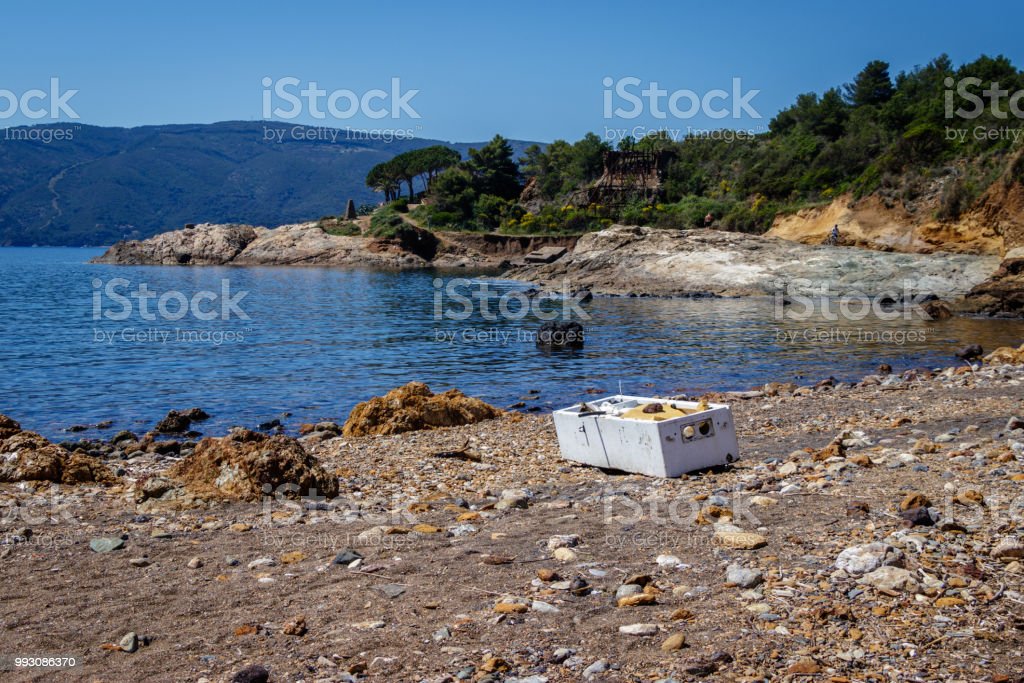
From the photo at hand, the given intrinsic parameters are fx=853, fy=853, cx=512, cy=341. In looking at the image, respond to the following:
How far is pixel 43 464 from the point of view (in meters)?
9.66

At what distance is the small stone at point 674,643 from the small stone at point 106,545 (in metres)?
4.89

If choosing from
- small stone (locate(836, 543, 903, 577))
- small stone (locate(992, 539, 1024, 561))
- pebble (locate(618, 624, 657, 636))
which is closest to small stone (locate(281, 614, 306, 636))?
pebble (locate(618, 624, 657, 636))

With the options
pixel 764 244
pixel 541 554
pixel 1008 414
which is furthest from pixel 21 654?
pixel 764 244

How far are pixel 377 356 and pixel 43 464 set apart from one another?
16.4 meters

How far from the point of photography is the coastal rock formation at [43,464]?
9570 millimetres

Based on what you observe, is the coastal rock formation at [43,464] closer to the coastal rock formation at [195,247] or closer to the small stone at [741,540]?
the small stone at [741,540]

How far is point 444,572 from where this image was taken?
664 centimetres

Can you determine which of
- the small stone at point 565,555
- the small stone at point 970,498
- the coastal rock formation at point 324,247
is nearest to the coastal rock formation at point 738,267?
the coastal rock formation at point 324,247

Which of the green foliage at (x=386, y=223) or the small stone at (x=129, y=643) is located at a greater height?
the green foliage at (x=386, y=223)

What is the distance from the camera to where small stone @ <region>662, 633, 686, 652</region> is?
16.9ft

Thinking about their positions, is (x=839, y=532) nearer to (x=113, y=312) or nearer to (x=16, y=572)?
(x=16, y=572)

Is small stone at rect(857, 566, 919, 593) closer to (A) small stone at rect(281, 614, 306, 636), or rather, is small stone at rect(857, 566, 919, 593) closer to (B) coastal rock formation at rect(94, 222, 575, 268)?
(A) small stone at rect(281, 614, 306, 636)

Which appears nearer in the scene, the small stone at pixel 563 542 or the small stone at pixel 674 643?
the small stone at pixel 674 643

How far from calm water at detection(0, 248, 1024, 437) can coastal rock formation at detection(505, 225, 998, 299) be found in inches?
146
